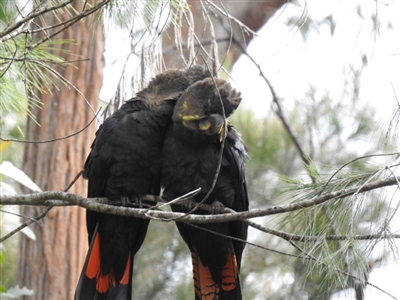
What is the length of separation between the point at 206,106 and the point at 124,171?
18.9 inches

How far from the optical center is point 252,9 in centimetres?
560

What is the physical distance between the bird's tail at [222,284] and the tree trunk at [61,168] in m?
1.40

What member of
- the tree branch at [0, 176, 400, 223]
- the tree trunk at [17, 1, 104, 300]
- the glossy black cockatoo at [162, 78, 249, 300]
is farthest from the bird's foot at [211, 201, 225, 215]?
the tree trunk at [17, 1, 104, 300]

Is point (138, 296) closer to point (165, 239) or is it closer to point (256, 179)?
point (165, 239)

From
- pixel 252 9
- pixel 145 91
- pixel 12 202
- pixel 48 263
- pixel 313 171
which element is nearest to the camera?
pixel 12 202

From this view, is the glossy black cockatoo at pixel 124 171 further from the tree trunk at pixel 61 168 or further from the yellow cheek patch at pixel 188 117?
the tree trunk at pixel 61 168

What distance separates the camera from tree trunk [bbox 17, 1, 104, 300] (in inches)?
162

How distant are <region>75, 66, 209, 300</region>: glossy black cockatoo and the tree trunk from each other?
120 centimetres

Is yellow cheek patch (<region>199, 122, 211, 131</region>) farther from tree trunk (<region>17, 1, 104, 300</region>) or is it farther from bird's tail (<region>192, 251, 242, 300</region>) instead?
tree trunk (<region>17, 1, 104, 300</region>)

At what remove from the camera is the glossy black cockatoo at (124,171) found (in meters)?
2.79

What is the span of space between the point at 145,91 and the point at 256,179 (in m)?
3.17

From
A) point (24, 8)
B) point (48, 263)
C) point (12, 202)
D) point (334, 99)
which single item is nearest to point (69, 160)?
point (48, 263)

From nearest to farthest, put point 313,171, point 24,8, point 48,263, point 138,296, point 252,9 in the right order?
point 313,171
point 24,8
point 48,263
point 252,9
point 138,296

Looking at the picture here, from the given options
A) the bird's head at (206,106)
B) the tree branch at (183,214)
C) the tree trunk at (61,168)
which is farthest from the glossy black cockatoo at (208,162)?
the tree trunk at (61,168)
